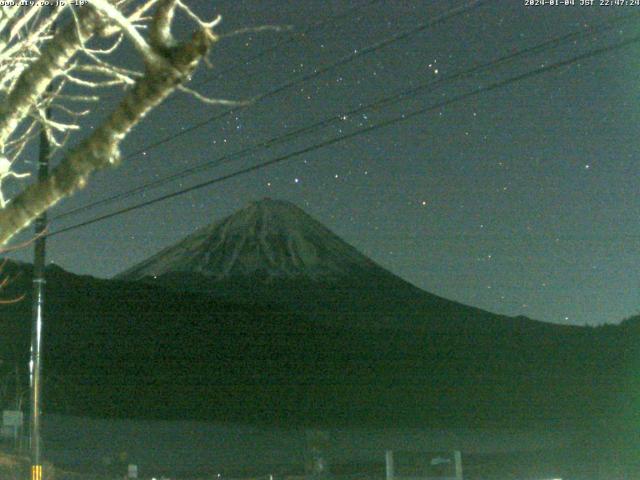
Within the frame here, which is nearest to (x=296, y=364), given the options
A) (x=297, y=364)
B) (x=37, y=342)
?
(x=297, y=364)

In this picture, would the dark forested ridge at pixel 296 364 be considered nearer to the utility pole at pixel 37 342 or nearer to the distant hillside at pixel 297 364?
the distant hillside at pixel 297 364

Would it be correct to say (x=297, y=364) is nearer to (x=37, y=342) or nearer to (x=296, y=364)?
(x=296, y=364)

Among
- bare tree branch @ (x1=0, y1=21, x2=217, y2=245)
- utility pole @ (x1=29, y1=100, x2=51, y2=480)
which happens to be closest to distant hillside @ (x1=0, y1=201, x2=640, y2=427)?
utility pole @ (x1=29, y1=100, x2=51, y2=480)

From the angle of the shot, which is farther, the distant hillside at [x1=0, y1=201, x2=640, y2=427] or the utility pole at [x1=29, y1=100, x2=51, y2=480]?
the distant hillside at [x1=0, y1=201, x2=640, y2=427]

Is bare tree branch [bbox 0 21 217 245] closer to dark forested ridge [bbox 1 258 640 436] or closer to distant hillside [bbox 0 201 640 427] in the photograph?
distant hillside [bbox 0 201 640 427]

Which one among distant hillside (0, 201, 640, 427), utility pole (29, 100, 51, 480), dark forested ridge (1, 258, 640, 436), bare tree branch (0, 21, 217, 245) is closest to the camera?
bare tree branch (0, 21, 217, 245)

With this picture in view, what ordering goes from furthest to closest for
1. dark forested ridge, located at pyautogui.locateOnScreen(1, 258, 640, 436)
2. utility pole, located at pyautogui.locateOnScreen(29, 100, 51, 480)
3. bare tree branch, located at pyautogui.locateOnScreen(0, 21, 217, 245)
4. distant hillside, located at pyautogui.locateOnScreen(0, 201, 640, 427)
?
distant hillside, located at pyautogui.locateOnScreen(0, 201, 640, 427) < dark forested ridge, located at pyautogui.locateOnScreen(1, 258, 640, 436) < utility pole, located at pyautogui.locateOnScreen(29, 100, 51, 480) < bare tree branch, located at pyautogui.locateOnScreen(0, 21, 217, 245)

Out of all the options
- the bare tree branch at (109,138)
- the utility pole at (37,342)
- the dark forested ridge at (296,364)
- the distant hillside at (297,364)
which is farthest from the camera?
the distant hillside at (297,364)

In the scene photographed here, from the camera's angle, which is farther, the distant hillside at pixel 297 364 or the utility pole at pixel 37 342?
the distant hillside at pixel 297 364

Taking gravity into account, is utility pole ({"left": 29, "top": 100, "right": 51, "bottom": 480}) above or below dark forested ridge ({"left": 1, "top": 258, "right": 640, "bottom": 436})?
below

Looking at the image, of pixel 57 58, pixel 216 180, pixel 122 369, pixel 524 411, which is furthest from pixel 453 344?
pixel 57 58

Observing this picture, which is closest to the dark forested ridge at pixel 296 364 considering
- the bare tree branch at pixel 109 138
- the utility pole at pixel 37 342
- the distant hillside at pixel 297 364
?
the distant hillside at pixel 297 364
